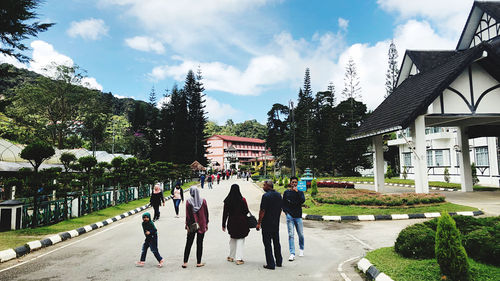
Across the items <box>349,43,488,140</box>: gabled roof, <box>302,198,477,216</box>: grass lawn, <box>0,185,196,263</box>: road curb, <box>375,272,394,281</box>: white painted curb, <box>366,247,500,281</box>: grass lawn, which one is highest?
<box>349,43,488,140</box>: gabled roof

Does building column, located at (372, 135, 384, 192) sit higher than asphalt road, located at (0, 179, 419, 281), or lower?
higher

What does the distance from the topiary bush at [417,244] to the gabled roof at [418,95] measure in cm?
966

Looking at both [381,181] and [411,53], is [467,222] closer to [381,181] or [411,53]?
[381,181]

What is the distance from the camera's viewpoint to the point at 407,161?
124ft

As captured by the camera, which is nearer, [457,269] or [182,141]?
[457,269]

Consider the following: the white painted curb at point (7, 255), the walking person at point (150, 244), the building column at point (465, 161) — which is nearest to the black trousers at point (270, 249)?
the walking person at point (150, 244)

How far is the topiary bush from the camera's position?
5.93 meters

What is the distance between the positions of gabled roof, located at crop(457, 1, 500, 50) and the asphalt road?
22.4 metres

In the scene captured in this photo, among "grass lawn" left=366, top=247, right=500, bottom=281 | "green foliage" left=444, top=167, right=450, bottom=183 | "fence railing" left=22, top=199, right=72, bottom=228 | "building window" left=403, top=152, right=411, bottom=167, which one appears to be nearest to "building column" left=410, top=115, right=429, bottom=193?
"grass lawn" left=366, top=247, right=500, bottom=281

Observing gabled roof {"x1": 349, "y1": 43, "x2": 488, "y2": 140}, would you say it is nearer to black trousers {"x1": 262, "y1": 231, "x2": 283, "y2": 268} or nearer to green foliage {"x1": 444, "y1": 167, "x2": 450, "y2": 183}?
black trousers {"x1": 262, "y1": 231, "x2": 283, "y2": 268}

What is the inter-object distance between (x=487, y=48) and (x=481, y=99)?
249 cm

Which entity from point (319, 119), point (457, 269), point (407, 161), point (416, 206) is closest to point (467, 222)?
point (457, 269)

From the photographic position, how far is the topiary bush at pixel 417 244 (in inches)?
233

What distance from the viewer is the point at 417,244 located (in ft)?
19.7
